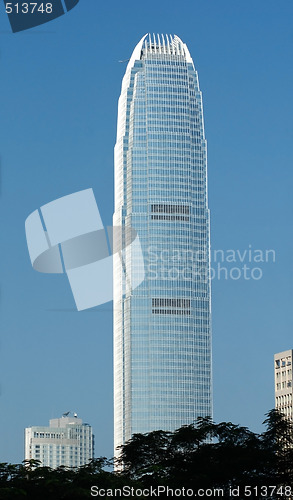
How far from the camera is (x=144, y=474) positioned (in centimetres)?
6306

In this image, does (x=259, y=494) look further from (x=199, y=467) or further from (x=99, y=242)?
(x=99, y=242)

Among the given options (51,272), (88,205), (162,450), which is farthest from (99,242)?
(162,450)

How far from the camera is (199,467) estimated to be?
6272 centimetres

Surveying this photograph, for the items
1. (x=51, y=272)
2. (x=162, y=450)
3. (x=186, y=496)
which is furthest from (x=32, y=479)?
(x=51, y=272)

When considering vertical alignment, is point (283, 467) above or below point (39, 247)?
below

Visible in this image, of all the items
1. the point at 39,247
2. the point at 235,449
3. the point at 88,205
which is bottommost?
the point at 235,449

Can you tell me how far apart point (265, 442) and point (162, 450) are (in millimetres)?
6650

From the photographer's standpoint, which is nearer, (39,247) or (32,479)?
(32,479)

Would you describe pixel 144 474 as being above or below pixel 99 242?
below

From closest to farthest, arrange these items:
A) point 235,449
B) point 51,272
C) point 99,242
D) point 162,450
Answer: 1. point 235,449
2. point 162,450
3. point 51,272
4. point 99,242

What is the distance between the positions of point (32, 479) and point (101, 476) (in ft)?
12.5

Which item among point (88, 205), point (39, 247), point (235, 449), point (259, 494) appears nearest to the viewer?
point (259, 494)

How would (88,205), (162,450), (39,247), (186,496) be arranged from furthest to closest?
(88,205) < (39,247) < (162,450) < (186,496)

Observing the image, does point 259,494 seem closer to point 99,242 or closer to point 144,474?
point 144,474
